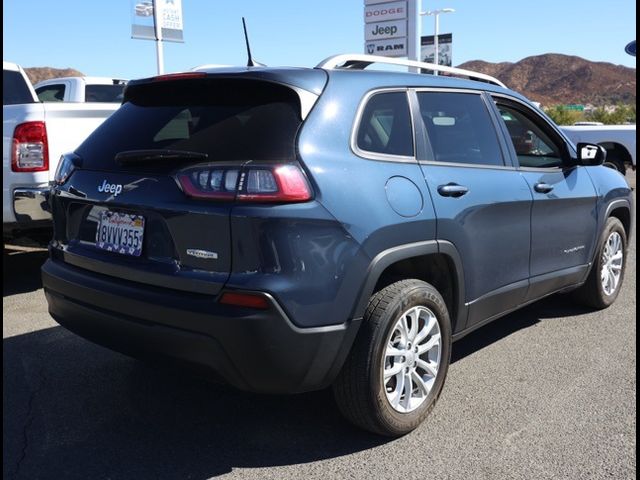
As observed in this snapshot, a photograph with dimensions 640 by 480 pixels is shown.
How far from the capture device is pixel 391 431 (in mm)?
3146

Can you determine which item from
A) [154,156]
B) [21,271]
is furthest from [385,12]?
[154,156]

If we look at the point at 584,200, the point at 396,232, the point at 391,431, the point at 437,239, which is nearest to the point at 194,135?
the point at 396,232

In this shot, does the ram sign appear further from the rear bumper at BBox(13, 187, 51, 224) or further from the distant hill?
the distant hill

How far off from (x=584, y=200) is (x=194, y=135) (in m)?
3.01

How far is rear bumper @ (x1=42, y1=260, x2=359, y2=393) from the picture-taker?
265 cm

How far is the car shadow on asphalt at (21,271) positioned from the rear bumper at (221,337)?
3.30 m

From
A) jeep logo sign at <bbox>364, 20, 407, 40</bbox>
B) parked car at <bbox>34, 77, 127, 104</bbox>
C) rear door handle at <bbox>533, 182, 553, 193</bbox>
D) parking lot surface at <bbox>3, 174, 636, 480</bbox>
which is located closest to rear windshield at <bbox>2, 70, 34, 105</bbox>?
parking lot surface at <bbox>3, 174, 636, 480</bbox>

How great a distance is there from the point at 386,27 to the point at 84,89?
13.2 m

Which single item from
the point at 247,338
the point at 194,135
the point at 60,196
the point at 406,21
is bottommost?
the point at 247,338

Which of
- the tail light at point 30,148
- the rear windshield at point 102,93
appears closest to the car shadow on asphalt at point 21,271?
the tail light at point 30,148

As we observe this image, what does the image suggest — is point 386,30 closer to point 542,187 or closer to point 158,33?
point 158,33

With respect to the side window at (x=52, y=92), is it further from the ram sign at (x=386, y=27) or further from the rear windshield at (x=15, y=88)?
the ram sign at (x=386, y=27)

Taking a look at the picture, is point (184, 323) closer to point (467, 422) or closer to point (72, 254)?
point (72, 254)

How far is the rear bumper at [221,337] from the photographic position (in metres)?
2.65
